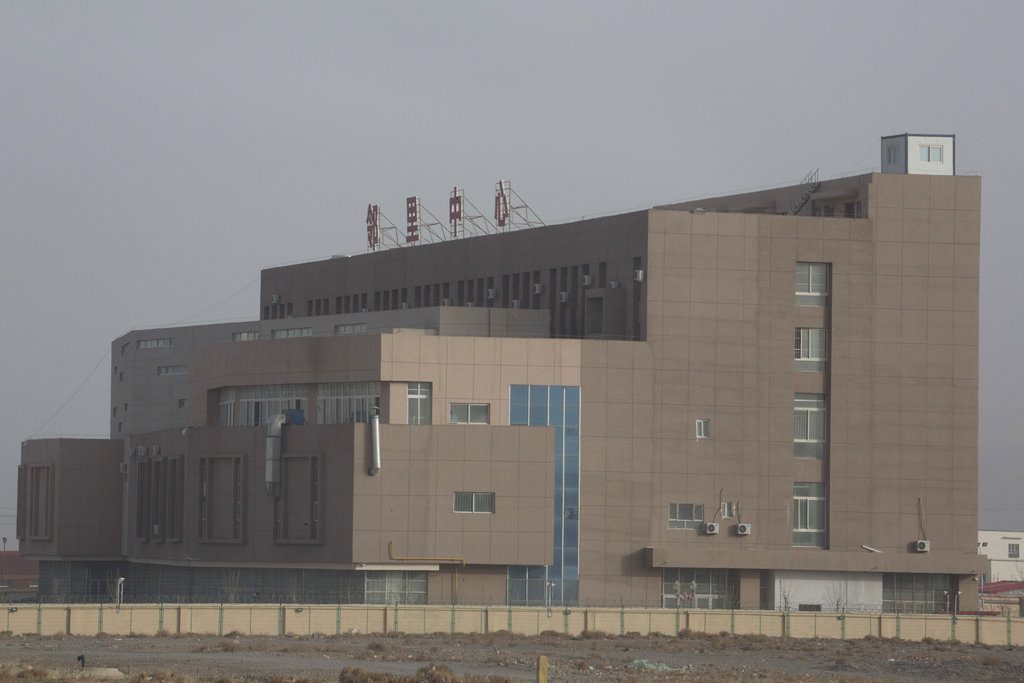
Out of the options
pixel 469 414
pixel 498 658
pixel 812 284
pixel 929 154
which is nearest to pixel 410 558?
pixel 469 414

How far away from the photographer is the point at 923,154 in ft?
370

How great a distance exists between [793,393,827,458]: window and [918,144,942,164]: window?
16279 millimetres

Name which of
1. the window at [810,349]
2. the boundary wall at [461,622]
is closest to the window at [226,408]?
the boundary wall at [461,622]

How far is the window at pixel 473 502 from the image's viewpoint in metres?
104

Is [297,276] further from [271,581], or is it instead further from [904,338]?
[904,338]

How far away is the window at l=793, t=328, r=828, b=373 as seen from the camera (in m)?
109

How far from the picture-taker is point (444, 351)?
106250 mm

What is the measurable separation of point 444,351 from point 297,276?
43.1m

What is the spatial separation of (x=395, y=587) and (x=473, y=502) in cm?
652

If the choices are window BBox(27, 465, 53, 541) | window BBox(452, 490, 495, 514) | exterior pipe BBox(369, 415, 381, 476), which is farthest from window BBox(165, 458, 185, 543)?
window BBox(27, 465, 53, 541)

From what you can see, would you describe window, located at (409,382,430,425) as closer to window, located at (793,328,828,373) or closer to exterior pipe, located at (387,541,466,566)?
exterior pipe, located at (387,541,466,566)

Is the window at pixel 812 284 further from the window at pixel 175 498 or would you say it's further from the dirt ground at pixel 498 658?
the window at pixel 175 498

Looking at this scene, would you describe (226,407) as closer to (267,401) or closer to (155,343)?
(267,401)

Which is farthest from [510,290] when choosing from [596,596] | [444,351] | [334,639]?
[334,639]
